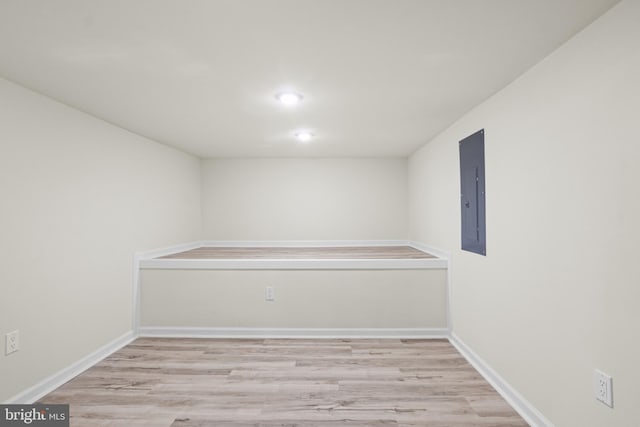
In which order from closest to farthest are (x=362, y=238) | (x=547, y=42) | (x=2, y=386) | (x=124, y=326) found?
(x=547, y=42) → (x=2, y=386) → (x=124, y=326) → (x=362, y=238)

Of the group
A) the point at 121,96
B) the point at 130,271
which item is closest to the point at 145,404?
the point at 130,271

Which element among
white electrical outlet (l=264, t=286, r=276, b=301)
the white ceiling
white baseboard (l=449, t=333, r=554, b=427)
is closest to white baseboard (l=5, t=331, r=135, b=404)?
white electrical outlet (l=264, t=286, r=276, b=301)

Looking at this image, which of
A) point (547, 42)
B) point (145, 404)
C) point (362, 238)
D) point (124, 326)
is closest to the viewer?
point (547, 42)

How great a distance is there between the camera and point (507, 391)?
2090 millimetres

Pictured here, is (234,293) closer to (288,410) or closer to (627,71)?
(288,410)

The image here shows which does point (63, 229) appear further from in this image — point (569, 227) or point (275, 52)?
point (569, 227)

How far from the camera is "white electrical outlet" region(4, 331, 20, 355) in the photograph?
6.35 feet

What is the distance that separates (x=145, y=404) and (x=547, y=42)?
3109 mm

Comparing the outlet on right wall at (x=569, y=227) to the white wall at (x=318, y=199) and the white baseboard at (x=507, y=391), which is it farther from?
the white wall at (x=318, y=199)

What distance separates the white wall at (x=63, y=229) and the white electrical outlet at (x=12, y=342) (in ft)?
0.11

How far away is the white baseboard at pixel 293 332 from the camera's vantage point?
316 centimetres

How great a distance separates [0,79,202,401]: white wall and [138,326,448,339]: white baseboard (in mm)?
374

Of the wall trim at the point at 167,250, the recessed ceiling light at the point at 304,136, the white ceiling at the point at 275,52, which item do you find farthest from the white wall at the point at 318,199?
the white ceiling at the point at 275,52

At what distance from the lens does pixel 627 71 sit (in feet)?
4.19
